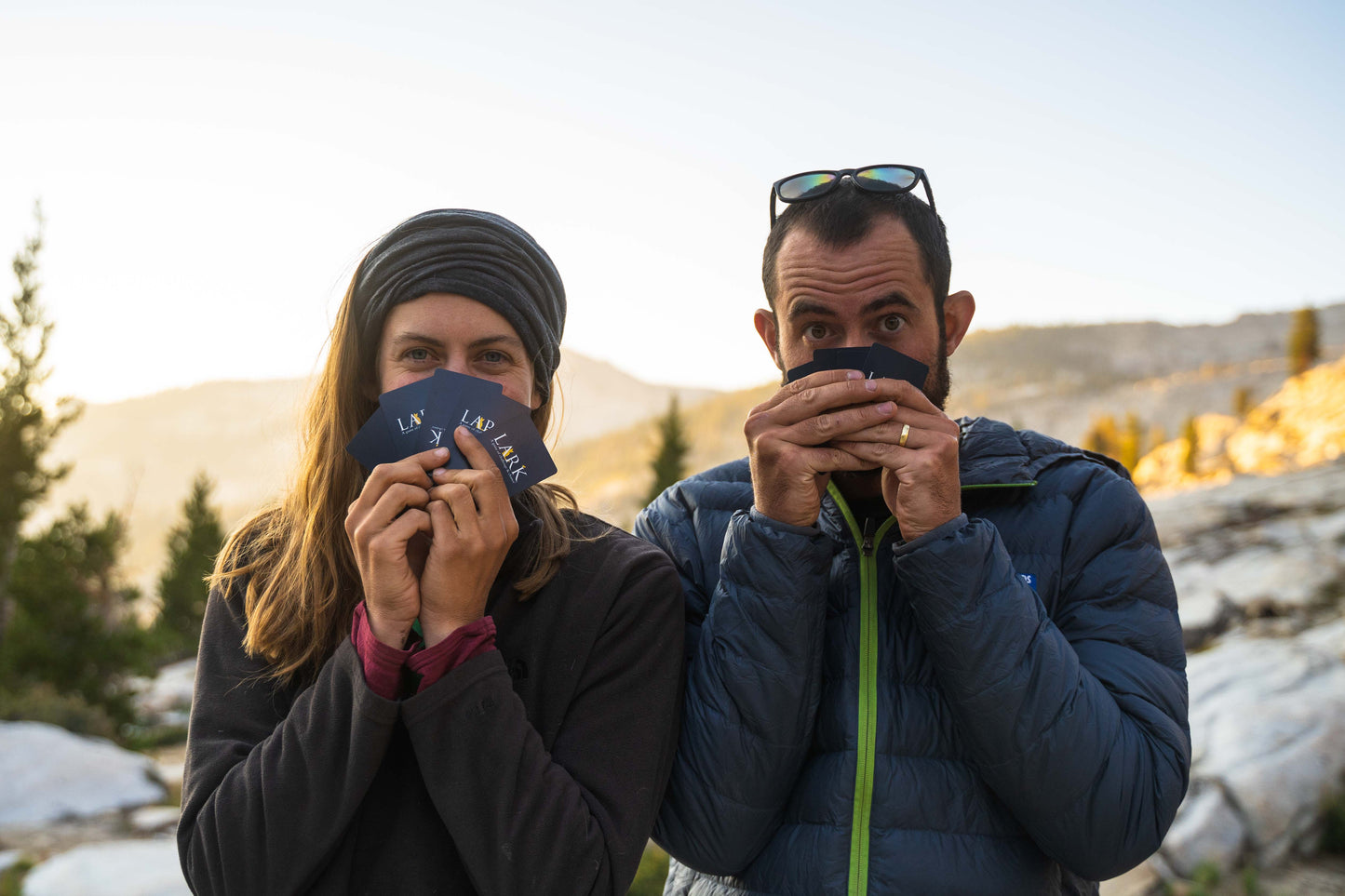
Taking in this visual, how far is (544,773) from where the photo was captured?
1706 millimetres

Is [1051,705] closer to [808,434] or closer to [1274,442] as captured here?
[808,434]

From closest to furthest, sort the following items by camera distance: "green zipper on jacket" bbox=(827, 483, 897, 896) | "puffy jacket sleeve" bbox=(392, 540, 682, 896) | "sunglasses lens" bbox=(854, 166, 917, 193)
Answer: "puffy jacket sleeve" bbox=(392, 540, 682, 896) → "green zipper on jacket" bbox=(827, 483, 897, 896) → "sunglasses lens" bbox=(854, 166, 917, 193)

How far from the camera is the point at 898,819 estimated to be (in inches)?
75.9

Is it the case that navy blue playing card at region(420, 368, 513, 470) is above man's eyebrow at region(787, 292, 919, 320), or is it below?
below

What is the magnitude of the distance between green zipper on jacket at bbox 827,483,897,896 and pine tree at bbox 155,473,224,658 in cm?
2499

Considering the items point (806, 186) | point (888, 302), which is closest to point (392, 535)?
point (888, 302)

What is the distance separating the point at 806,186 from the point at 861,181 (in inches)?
6.3

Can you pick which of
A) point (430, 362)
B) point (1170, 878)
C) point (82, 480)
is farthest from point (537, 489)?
point (82, 480)

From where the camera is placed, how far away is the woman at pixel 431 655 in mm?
1678

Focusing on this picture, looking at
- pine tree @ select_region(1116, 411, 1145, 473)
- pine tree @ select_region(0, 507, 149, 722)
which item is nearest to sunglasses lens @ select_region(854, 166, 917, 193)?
pine tree @ select_region(0, 507, 149, 722)

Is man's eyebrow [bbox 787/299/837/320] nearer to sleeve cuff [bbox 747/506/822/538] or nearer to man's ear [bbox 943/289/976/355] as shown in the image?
man's ear [bbox 943/289/976/355]

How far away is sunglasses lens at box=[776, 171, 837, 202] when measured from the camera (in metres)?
2.39

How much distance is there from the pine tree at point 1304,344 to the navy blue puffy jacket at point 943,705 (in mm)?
72247

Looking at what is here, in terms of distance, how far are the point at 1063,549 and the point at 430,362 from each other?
5.42 feet
